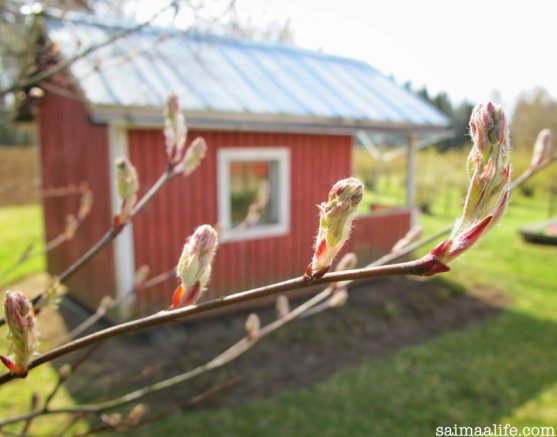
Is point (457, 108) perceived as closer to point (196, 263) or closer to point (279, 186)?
point (196, 263)

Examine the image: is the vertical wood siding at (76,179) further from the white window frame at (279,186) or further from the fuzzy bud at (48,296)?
the fuzzy bud at (48,296)

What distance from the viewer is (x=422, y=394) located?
460 centimetres

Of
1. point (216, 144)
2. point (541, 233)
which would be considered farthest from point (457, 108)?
point (541, 233)

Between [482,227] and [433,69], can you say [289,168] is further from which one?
[482,227]

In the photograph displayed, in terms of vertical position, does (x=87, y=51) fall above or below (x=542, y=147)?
above

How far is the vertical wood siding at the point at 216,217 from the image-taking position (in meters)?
5.93

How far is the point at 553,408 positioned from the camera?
4414 mm

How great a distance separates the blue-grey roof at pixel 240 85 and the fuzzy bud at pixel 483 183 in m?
4.15

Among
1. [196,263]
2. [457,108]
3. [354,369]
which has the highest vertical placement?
[457,108]

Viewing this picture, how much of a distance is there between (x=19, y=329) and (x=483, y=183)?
0.60 metres

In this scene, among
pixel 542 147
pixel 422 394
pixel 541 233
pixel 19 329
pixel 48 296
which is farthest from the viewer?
pixel 541 233

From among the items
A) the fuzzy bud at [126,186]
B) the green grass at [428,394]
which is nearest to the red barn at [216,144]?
Result: the green grass at [428,394]

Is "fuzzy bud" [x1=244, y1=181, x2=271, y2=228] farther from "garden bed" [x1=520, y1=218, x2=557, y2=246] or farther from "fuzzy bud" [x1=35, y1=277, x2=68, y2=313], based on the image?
"garden bed" [x1=520, y1=218, x2=557, y2=246]

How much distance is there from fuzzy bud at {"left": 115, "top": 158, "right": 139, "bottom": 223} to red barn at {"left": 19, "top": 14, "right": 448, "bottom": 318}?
13.6 ft
